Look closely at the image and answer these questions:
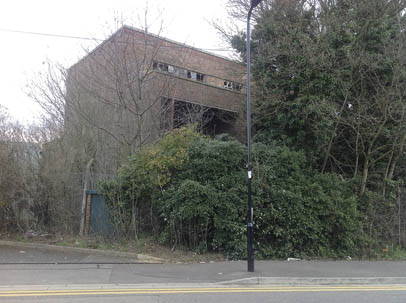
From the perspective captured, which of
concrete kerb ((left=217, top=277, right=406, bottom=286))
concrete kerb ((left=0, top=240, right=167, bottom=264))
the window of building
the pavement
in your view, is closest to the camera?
the pavement

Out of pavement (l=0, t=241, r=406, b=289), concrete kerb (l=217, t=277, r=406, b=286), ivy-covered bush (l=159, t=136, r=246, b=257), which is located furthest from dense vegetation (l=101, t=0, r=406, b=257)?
concrete kerb (l=217, t=277, r=406, b=286)

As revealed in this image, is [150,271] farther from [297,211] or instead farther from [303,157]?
[303,157]

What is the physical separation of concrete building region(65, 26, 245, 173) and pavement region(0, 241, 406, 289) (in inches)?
212

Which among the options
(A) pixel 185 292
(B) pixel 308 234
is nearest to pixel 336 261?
(B) pixel 308 234

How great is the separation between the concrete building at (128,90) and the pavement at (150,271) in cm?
539

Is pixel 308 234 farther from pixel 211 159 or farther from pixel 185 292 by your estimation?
pixel 185 292

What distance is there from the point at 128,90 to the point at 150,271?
8308mm

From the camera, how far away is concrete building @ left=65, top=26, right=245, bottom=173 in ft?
46.2

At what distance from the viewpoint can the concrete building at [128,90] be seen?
14.1m


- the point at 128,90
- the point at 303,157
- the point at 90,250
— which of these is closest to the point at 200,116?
the point at 128,90

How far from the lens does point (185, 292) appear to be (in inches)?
281

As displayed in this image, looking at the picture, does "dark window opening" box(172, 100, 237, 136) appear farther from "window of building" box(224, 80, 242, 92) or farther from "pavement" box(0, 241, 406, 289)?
"pavement" box(0, 241, 406, 289)

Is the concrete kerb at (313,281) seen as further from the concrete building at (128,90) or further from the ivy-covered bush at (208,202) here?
the concrete building at (128,90)

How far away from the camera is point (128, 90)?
569 inches
